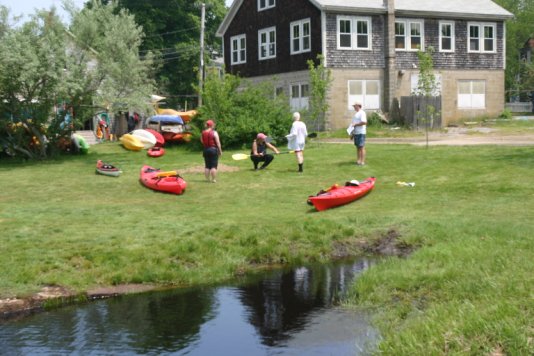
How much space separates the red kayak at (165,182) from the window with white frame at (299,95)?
18.6 meters

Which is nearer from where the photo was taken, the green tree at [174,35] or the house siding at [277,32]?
the house siding at [277,32]

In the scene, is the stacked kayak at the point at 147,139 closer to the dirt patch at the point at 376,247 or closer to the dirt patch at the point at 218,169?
the dirt patch at the point at 218,169

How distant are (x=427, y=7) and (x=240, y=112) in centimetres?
1582

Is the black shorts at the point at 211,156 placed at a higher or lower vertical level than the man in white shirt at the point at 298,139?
lower

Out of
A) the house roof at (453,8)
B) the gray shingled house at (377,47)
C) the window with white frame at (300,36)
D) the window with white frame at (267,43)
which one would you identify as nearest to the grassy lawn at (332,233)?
the gray shingled house at (377,47)

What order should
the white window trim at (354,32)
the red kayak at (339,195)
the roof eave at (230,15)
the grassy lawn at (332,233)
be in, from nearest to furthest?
the grassy lawn at (332,233) < the red kayak at (339,195) < the white window trim at (354,32) < the roof eave at (230,15)

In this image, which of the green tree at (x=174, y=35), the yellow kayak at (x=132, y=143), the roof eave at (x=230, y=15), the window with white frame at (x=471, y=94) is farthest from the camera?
the green tree at (x=174, y=35)

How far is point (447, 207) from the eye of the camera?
51.3 ft

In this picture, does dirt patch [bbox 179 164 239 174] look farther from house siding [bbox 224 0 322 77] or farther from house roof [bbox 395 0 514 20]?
house roof [bbox 395 0 514 20]

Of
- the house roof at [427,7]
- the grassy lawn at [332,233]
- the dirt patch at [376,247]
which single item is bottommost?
the dirt patch at [376,247]

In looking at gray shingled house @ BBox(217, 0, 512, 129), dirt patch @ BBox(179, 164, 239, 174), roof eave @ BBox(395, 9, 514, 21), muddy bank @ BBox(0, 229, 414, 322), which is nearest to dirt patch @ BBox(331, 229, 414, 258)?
muddy bank @ BBox(0, 229, 414, 322)

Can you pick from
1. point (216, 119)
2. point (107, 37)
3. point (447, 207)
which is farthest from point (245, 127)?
point (447, 207)

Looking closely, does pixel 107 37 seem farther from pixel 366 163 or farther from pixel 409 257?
pixel 409 257

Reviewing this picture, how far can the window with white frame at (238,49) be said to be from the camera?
142ft
